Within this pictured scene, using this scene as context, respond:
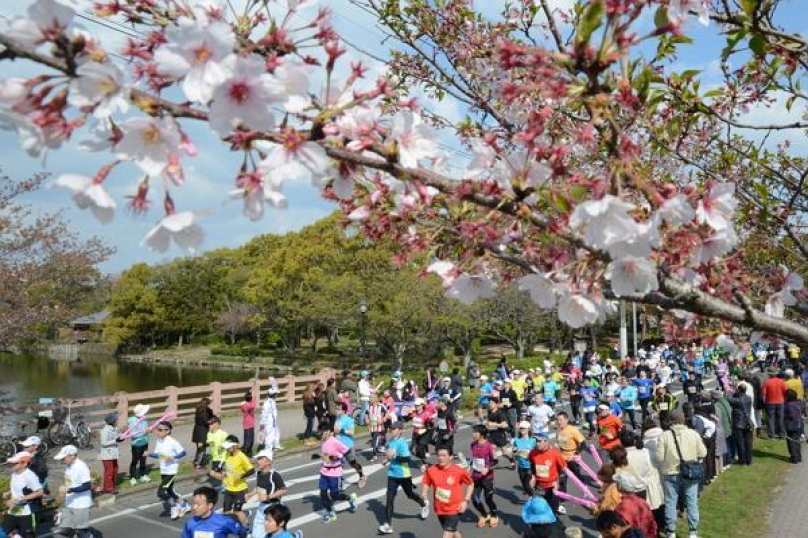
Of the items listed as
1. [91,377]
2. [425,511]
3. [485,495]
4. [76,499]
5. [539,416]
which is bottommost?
[91,377]

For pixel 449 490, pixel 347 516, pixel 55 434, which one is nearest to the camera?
pixel 449 490

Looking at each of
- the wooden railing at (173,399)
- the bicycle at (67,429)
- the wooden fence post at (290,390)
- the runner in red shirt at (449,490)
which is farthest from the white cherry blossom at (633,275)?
the wooden fence post at (290,390)

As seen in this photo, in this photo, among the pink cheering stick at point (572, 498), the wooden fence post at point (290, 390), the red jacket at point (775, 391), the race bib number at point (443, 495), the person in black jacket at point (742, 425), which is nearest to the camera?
the race bib number at point (443, 495)

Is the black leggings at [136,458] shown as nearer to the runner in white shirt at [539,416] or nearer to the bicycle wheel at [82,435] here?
the bicycle wheel at [82,435]

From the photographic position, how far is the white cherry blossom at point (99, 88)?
1.40 meters

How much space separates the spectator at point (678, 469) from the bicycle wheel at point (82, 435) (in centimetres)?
1391

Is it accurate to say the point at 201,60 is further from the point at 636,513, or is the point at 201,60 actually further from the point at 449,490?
the point at 449,490

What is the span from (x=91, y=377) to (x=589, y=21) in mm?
48858

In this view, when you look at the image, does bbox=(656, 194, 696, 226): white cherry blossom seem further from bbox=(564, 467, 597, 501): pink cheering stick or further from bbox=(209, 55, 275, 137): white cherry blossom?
bbox=(564, 467, 597, 501): pink cheering stick

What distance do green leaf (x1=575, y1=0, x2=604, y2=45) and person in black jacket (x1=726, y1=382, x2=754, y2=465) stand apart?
1300 centimetres

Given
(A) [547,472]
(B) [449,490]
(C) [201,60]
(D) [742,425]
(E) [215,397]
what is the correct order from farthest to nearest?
(E) [215,397] < (D) [742,425] < (A) [547,472] < (B) [449,490] < (C) [201,60]

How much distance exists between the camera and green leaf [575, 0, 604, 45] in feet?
5.61

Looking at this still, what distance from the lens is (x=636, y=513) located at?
681cm

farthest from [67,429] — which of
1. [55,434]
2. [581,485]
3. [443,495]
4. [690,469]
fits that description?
[690,469]
